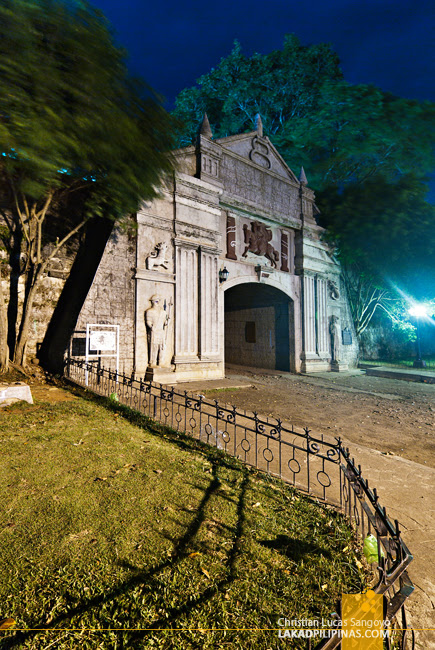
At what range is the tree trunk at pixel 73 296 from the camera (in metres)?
9.39

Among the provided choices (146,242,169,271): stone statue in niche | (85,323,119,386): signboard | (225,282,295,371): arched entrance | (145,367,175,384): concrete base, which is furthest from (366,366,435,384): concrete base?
(85,323,119,386): signboard

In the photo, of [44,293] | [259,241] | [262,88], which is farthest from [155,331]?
[262,88]

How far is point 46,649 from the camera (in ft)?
5.83

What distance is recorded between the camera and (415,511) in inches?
140

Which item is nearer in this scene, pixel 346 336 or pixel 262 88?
pixel 346 336

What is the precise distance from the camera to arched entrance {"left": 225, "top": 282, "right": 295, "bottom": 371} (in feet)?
57.2

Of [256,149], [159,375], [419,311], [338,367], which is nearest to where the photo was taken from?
[159,375]

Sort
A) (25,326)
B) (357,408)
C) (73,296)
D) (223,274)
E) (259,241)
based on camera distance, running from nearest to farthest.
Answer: (25,326) → (357,408) → (73,296) → (223,274) → (259,241)

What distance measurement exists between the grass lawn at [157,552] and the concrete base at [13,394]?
7.67ft

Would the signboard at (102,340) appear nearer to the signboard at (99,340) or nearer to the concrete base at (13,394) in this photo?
the signboard at (99,340)

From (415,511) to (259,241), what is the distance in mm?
13388

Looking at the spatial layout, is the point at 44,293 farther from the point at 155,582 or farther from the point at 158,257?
the point at 155,582

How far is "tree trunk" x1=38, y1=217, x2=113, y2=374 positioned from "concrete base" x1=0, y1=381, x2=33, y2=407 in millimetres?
2338

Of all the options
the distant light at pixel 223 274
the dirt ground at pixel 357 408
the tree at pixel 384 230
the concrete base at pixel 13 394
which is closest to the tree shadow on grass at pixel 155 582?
the dirt ground at pixel 357 408
